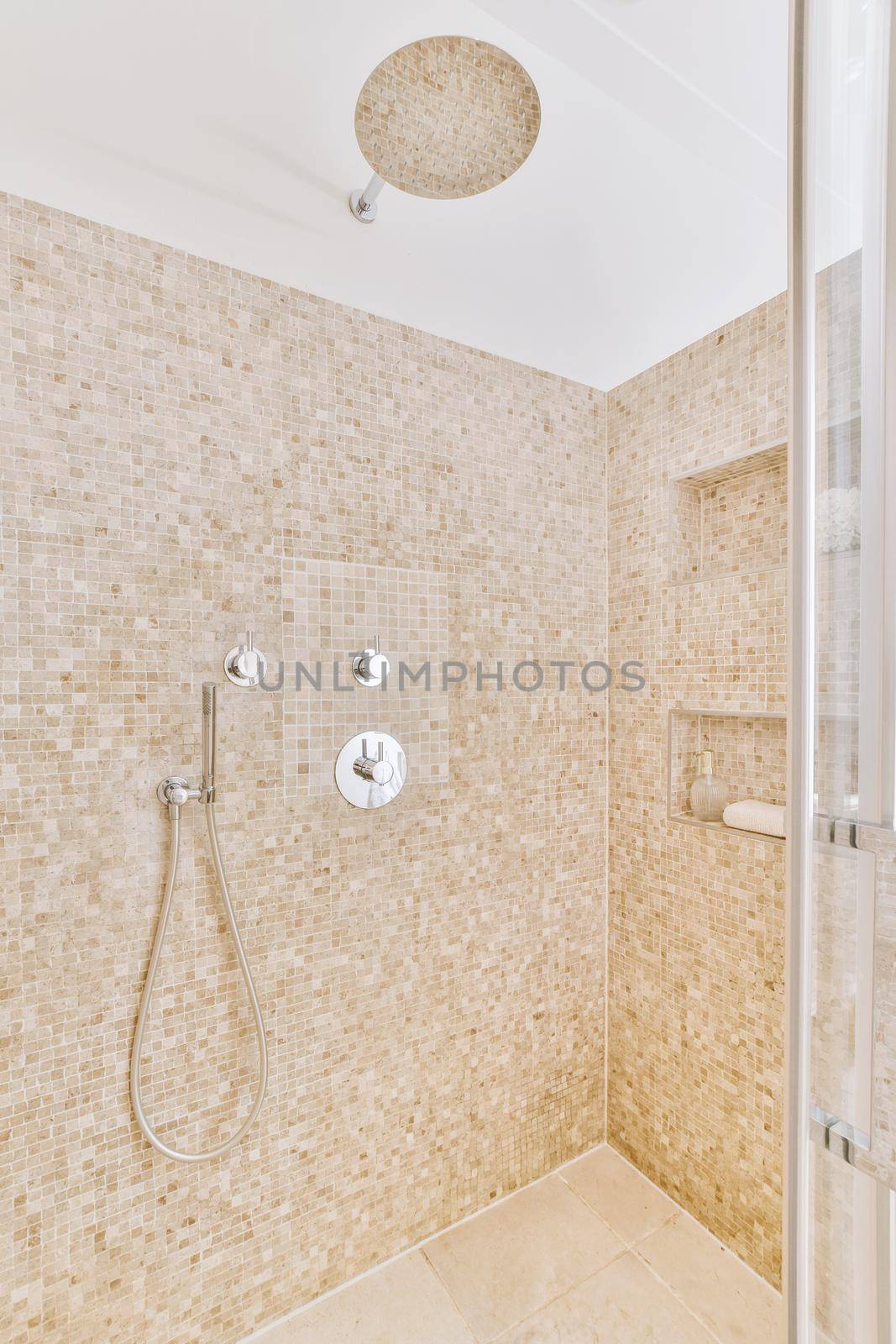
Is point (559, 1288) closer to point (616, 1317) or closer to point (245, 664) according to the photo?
point (616, 1317)

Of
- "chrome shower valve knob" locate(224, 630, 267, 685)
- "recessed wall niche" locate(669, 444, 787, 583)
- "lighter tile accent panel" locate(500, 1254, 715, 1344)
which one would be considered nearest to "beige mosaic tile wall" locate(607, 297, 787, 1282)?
"recessed wall niche" locate(669, 444, 787, 583)

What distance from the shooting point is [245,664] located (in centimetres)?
137

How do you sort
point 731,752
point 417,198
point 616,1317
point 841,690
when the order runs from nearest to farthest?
point 841,690
point 417,198
point 616,1317
point 731,752

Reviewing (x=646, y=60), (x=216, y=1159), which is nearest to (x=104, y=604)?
(x=216, y=1159)

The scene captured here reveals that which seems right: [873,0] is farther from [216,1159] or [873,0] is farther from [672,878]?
[216,1159]

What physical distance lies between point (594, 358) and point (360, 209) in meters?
0.81

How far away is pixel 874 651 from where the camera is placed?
0.41 meters

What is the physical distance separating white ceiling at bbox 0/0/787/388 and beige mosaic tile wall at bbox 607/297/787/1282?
255 millimetres

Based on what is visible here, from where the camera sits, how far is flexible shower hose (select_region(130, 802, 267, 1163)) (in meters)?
1.24

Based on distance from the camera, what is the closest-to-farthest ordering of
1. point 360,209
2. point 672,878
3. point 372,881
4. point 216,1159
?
point 360,209, point 216,1159, point 372,881, point 672,878

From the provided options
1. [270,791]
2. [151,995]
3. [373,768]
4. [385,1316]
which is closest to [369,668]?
[373,768]

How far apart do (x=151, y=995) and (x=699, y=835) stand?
134cm

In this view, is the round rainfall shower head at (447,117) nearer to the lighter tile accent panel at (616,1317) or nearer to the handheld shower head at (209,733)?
the handheld shower head at (209,733)

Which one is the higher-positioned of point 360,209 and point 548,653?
point 360,209
